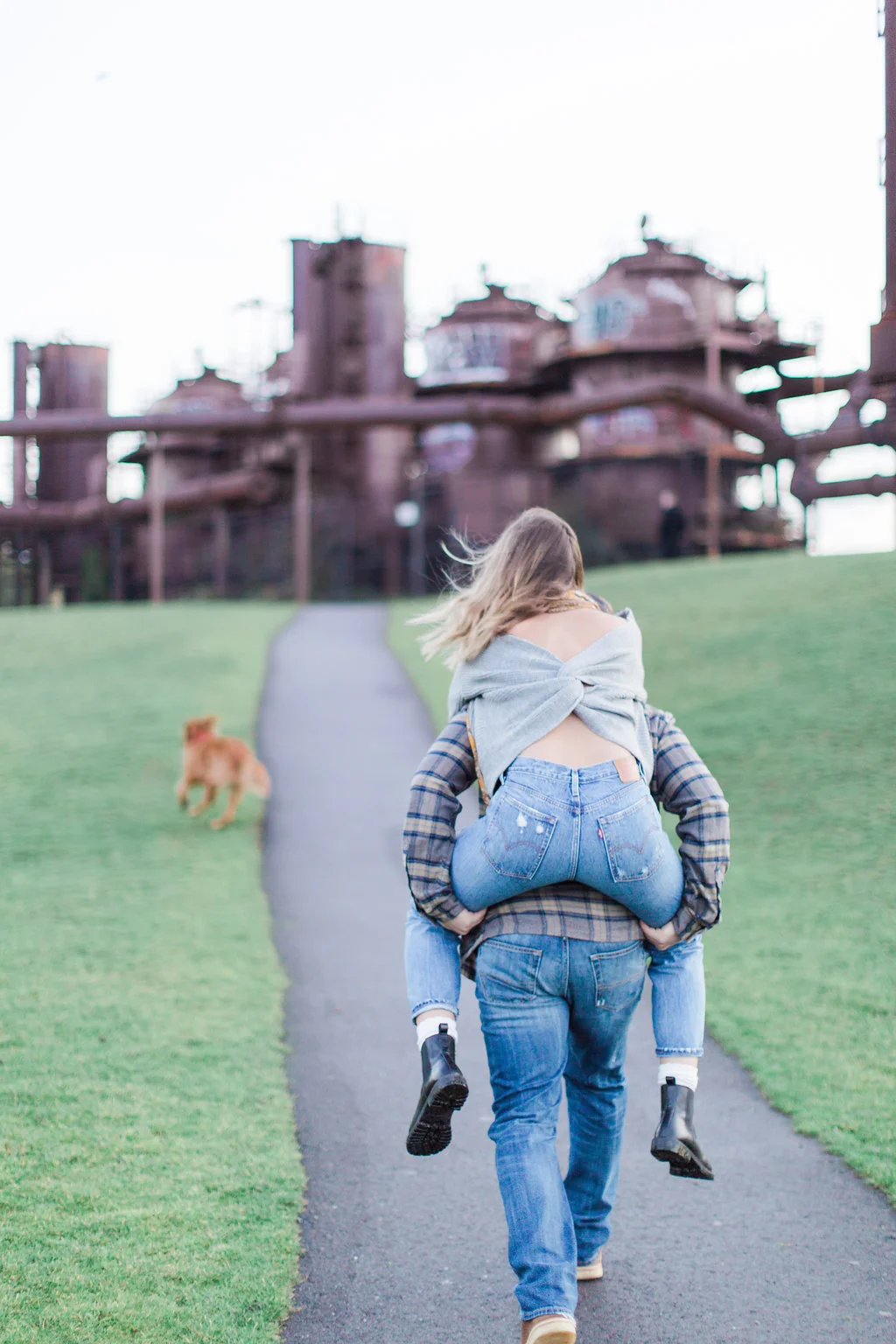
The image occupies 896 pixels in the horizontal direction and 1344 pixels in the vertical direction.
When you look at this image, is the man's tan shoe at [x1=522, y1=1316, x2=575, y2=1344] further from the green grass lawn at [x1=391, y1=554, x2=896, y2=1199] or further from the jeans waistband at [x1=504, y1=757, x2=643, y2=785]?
the green grass lawn at [x1=391, y1=554, x2=896, y2=1199]

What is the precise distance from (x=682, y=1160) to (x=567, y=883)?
25.3 inches

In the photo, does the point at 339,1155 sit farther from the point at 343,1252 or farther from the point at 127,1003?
the point at 127,1003

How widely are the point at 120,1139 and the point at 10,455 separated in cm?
3918

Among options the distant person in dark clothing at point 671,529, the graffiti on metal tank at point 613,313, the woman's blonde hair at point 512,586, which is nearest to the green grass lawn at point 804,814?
the woman's blonde hair at point 512,586

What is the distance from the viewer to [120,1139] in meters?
3.94

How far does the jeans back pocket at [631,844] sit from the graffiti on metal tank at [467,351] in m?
35.3

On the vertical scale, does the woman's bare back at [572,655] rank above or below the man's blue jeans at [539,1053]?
above

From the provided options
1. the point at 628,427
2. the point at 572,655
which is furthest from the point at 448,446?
the point at 572,655

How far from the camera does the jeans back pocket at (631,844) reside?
262cm

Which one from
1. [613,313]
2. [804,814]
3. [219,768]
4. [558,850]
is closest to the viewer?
[558,850]

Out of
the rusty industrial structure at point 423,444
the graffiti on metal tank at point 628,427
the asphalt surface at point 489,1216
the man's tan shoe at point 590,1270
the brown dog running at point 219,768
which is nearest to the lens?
the asphalt surface at point 489,1216

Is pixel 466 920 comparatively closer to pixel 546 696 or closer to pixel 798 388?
pixel 546 696

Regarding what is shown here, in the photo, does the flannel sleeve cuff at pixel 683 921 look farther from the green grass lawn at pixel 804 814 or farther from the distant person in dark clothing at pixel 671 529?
the distant person in dark clothing at pixel 671 529

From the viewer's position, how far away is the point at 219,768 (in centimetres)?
924
